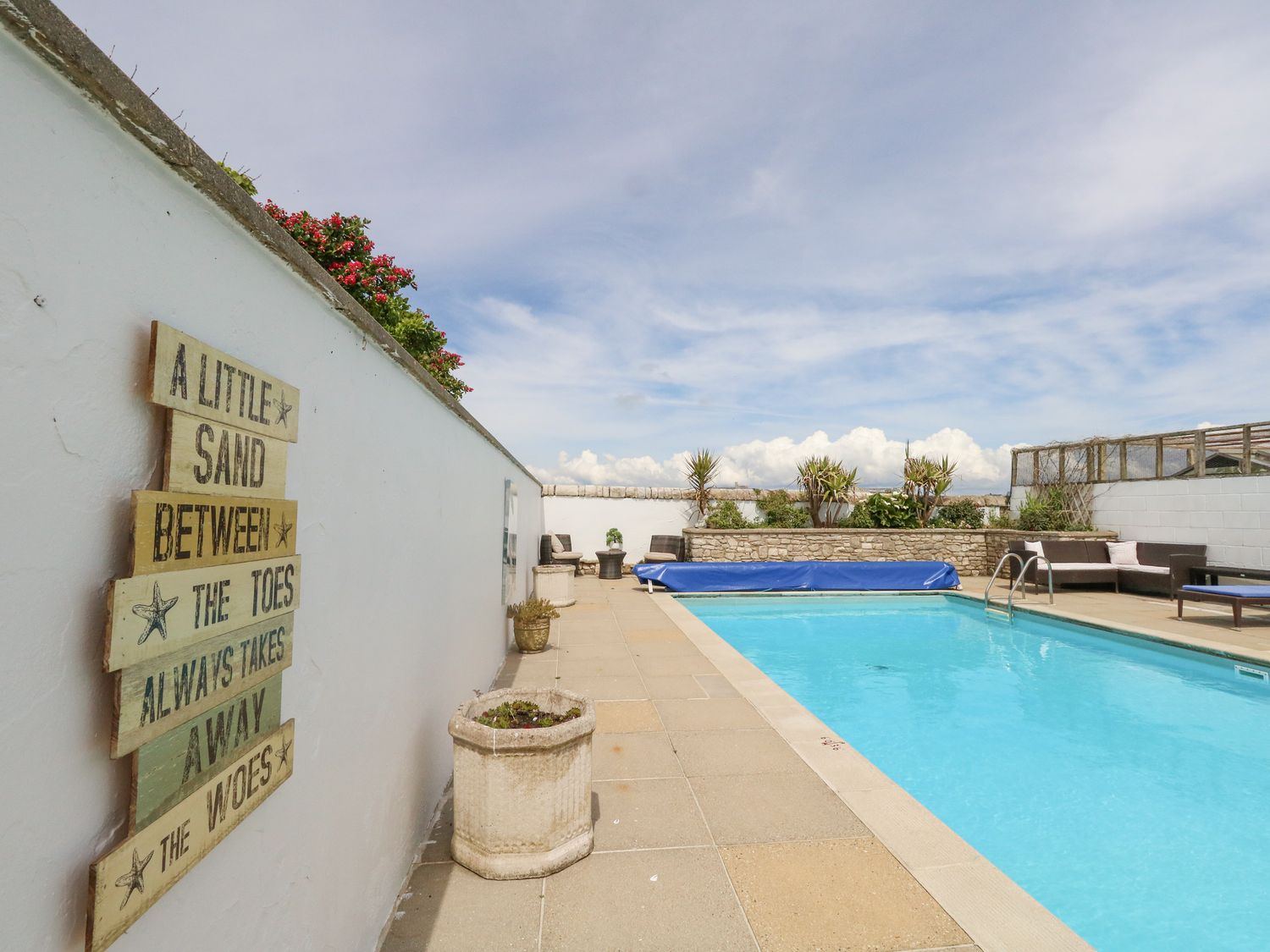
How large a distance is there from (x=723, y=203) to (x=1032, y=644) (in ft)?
24.5

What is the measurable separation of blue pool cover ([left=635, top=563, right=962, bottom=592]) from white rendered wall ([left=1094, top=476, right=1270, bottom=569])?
4.00m

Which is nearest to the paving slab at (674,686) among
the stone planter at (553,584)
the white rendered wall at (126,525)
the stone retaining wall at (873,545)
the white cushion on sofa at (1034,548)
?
the white rendered wall at (126,525)

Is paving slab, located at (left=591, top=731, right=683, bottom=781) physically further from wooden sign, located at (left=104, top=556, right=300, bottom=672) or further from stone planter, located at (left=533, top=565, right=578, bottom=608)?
stone planter, located at (left=533, top=565, right=578, bottom=608)

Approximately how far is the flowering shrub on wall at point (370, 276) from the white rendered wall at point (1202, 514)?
1299 cm

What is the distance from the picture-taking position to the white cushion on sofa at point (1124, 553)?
10664 mm

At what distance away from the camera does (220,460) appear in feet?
3.53

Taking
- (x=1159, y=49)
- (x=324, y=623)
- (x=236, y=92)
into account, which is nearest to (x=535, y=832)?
(x=324, y=623)

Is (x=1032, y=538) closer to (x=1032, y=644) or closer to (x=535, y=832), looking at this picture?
(x=1032, y=644)

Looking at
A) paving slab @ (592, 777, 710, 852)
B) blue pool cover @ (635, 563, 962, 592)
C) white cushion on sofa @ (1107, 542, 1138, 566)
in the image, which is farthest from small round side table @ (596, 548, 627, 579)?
white cushion on sofa @ (1107, 542, 1138, 566)

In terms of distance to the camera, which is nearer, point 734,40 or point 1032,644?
point 734,40

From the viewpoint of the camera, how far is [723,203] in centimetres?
811

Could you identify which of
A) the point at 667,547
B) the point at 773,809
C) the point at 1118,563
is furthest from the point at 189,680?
the point at 1118,563

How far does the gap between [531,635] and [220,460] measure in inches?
201

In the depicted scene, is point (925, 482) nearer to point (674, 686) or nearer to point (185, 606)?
point (674, 686)
